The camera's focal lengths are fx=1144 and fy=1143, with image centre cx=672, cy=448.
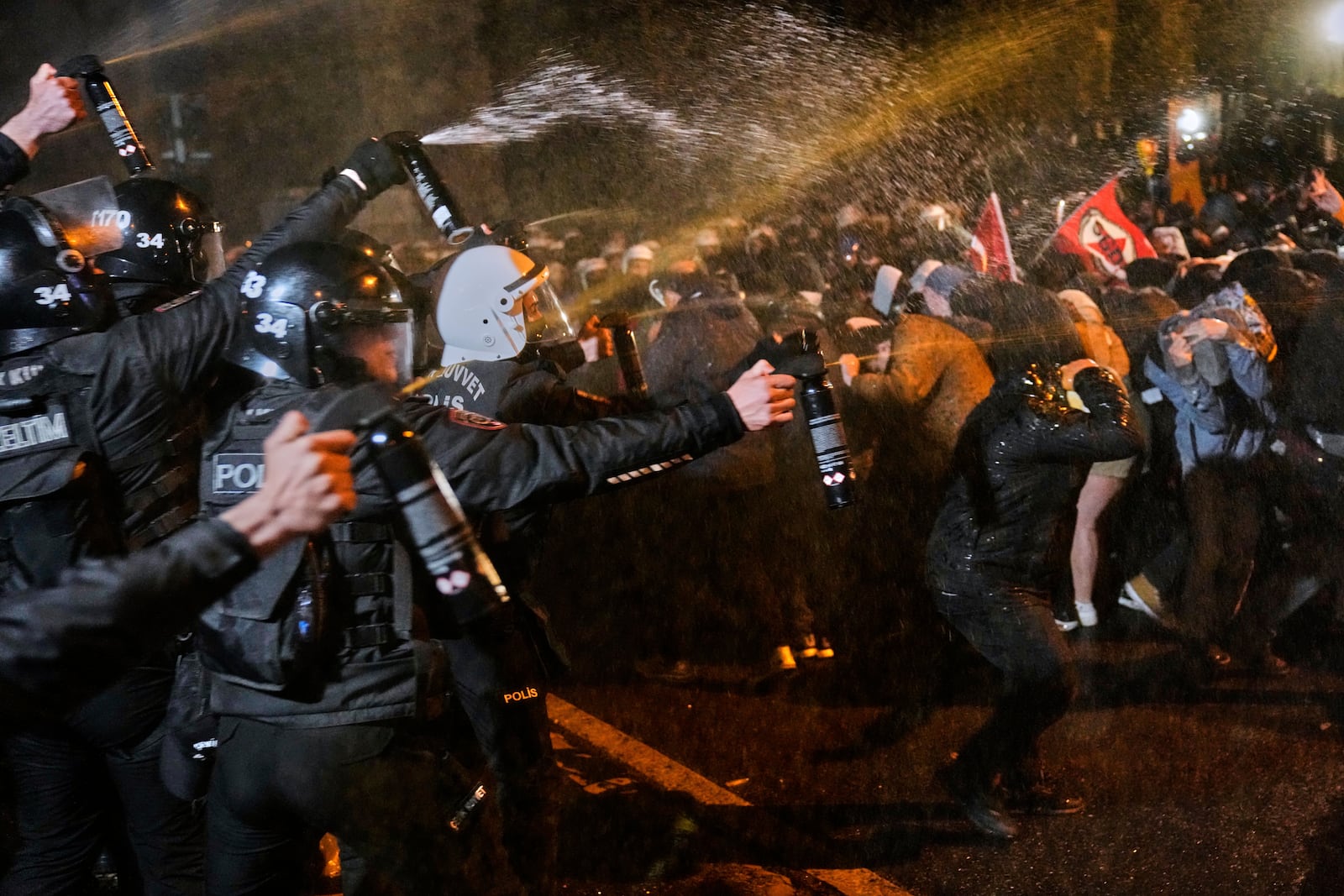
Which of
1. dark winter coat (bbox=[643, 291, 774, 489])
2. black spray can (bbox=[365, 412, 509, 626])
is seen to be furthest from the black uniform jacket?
dark winter coat (bbox=[643, 291, 774, 489])

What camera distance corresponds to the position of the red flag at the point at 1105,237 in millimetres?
Result: 7293

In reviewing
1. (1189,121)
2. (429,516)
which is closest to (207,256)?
(429,516)

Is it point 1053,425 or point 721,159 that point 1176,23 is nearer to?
point 721,159

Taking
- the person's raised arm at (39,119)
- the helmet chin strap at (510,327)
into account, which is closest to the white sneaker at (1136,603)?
the helmet chin strap at (510,327)

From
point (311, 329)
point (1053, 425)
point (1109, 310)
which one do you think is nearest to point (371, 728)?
point (311, 329)

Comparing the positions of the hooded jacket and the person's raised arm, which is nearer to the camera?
the person's raised arm

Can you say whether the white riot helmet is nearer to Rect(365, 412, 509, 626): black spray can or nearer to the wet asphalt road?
Rect(365, 412, 509, 626): black spray can

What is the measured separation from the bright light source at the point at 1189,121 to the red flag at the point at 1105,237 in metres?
4.25

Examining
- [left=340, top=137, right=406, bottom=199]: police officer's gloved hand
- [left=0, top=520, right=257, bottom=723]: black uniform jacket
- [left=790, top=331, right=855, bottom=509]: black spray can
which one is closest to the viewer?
[left=0, top=520, right=257, bottom=723]: black uniform jacket

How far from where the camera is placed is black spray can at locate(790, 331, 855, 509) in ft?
9.53

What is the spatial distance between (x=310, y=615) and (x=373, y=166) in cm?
208

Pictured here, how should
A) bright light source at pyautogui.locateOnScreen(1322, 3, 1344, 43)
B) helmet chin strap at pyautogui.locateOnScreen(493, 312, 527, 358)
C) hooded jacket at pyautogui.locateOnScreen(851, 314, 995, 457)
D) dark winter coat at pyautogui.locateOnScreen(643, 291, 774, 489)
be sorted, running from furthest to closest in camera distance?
bright light source at pyautogui.locateOnScreen(1322, 3, 1344, 43) < dark winter coat at pyautogui.locateOnScreen(643, 291, 774, 489) < hooded jacket at pyautogui.locateOnScreen(851, 314, 995, 457) < helmet chin strap at pyautogui.locateOnScreen(493, 312, 527, 358)

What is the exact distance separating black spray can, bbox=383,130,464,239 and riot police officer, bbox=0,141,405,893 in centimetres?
81

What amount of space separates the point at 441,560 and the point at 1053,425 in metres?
2.74
